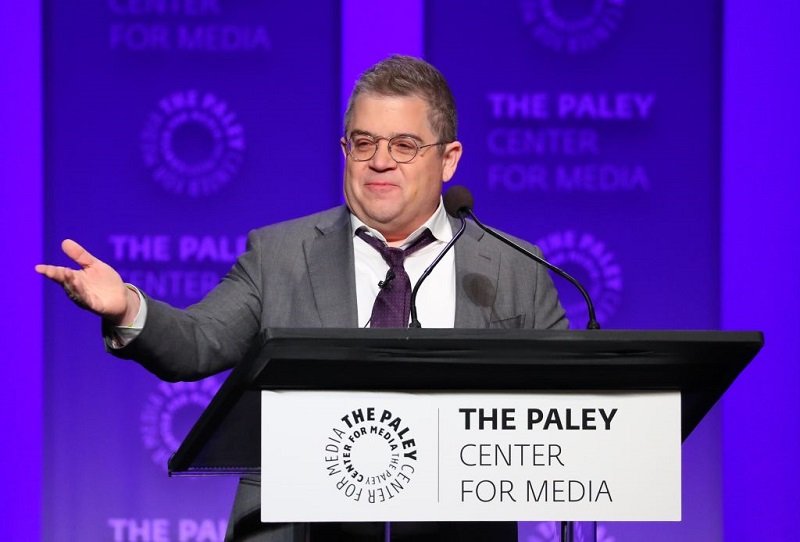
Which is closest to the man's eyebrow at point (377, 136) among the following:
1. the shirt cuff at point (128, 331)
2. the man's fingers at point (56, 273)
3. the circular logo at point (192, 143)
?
the shirt cuff at point (128, 331)

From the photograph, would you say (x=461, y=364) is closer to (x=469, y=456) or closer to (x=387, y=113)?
(x=469, y=456)

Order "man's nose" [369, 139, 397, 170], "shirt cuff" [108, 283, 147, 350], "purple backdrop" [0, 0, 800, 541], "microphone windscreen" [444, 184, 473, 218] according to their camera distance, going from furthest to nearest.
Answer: "purple backdrop" [0, 0, 800, 541] → "man's nose" [369, 139, 397, 170] → "microphone windscreen" [444, 184, 473, 218] → "shirt cuff" [108, 283, 147, 350]

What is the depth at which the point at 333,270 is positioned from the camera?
7.50 ft

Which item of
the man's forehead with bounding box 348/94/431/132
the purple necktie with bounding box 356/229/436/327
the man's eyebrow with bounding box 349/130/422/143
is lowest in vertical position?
the purple necktie with bounding box 356/229/436/327

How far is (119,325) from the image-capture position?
1.82 meters

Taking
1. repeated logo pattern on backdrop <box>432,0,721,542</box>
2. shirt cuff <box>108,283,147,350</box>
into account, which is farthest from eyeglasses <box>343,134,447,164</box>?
repeated logo pattern on backdrop <box>432,0,721,542</box>

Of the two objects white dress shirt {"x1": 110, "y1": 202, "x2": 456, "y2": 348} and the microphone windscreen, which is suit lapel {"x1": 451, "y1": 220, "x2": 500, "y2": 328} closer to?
white dress shirt {"x1": 110, "y1": 202, "x2": 456, "y2": 348}

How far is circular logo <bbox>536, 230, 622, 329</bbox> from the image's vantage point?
394cm

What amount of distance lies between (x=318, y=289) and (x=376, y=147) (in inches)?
12.3

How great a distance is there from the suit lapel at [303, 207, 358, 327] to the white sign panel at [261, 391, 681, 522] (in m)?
0.64

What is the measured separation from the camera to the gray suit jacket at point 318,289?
7.23 ft

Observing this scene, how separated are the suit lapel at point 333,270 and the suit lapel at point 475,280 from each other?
215 mm

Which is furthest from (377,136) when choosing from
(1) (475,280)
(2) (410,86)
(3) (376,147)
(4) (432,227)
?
(1) (475,280)

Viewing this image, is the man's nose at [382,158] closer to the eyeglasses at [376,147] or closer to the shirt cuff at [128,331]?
the eyeglasses at [376,147]
